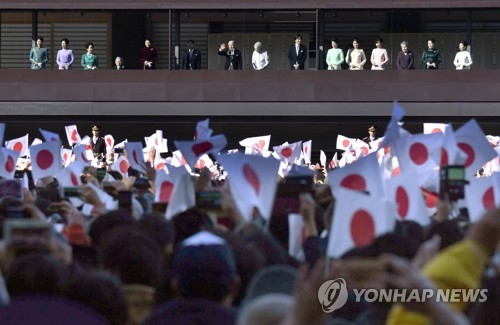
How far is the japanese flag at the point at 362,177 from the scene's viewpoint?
848 cm

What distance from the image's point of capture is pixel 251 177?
9086mm

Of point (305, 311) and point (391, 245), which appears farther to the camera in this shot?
point (391, 245)

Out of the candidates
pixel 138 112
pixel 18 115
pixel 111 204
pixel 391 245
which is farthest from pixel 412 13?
pixel 391 245

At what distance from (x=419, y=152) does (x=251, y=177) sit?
2.52 metres

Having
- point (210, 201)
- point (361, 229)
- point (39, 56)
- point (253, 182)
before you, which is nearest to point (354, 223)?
point (361, 229)

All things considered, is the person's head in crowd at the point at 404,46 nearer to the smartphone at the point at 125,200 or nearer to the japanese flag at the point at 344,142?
the japanese flag at the point at 344,142

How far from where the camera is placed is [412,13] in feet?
137

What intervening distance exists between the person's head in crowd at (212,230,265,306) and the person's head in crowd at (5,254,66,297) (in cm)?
76

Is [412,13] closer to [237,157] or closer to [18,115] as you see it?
[18,115]

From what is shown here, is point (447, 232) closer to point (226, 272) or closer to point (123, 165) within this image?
point (226, 272)

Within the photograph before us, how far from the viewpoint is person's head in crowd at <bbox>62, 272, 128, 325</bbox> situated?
6000 mm

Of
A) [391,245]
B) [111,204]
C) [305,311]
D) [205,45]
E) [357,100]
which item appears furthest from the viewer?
[205,45]

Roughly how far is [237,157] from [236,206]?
2.05 feet

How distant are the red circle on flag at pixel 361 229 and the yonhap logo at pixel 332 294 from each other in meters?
0.57
